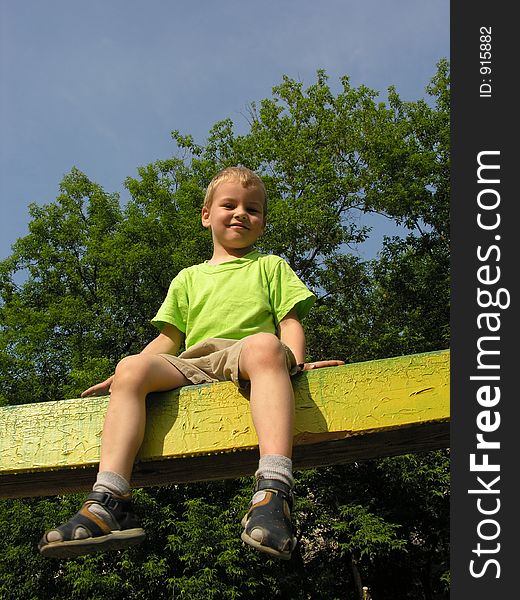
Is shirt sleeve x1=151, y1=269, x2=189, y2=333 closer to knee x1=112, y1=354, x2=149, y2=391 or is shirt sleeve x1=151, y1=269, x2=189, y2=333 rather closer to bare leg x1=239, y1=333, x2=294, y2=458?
knee x1=112, y1=354, x2=149, y2=391

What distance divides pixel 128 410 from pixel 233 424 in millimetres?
289

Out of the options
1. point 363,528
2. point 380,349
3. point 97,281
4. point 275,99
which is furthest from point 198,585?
point 275,99

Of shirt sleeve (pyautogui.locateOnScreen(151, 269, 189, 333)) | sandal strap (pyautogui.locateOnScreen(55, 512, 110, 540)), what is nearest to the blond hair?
shirt sleeve (pyautogui.locateOnScreen(151, 269, 189, 333))

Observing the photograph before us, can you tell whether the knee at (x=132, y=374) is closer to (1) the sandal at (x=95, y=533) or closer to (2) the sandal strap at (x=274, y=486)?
(1) the sandal at (x=95, y=533)

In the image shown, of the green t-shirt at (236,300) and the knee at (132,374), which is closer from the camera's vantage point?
the knee at (132,374)

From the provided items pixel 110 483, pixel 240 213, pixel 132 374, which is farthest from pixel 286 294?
pixel 110 483

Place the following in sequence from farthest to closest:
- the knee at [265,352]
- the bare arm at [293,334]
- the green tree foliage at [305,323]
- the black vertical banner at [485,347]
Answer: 1. the green tree foliage at [305,323]
2. the bare arm at [293,334]
3. the knee at [265,352]
4. the black vertical banner at [485,347]

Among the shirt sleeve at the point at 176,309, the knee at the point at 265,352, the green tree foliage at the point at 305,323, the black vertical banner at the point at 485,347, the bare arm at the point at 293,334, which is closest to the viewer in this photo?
the black vertical banner at the point at 485,347

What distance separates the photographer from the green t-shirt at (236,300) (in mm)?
2578

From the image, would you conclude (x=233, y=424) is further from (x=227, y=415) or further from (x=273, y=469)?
(x=273, y=469)

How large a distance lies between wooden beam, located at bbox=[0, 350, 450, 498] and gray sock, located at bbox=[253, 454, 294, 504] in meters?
0.07

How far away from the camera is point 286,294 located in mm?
2627

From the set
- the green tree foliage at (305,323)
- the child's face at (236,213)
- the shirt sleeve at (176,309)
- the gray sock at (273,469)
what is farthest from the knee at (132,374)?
the green tree foliage at (305,323)

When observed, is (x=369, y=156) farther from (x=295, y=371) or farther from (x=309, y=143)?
(x=295, y=371)
